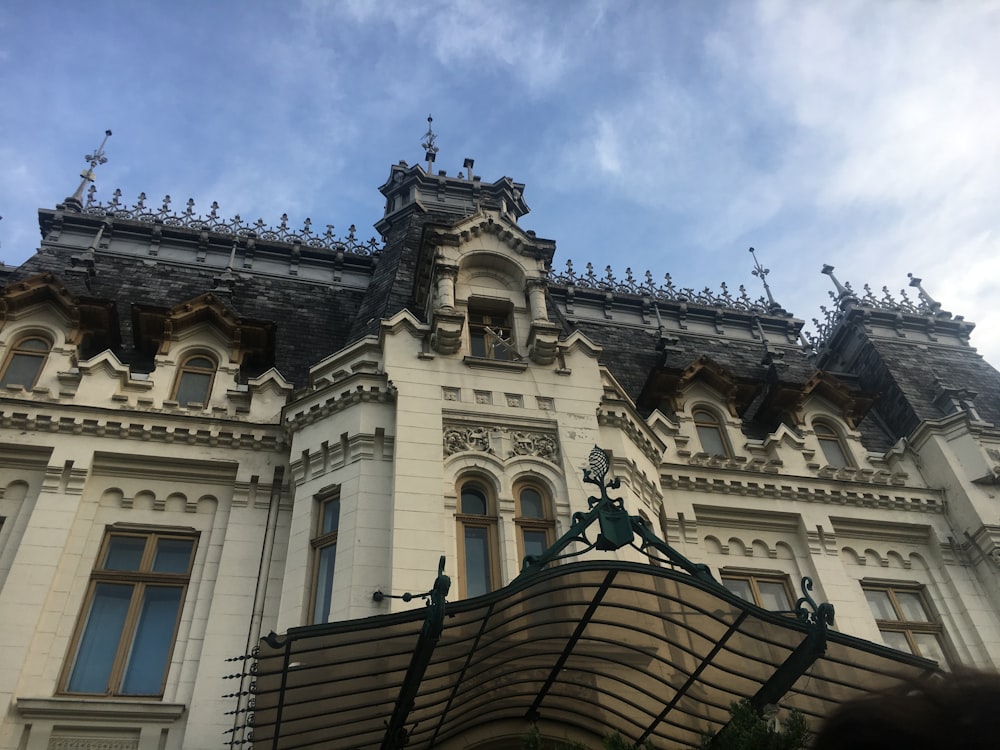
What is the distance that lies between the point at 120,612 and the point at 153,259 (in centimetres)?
1156

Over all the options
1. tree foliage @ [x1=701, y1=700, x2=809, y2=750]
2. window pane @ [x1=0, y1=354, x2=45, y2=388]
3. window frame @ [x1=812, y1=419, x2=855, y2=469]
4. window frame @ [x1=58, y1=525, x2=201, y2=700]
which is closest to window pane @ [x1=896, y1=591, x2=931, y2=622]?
window frame @ [x1=812, y1=419, x2=855, y2=469]

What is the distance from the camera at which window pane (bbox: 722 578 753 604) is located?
1541 centimetres

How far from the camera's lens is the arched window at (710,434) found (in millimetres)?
18203

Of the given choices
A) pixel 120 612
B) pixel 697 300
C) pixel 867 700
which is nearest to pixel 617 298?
pixel 697 300

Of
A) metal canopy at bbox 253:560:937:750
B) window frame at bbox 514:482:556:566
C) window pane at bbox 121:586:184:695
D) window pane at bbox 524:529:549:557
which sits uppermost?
window frame at bbox 514:482:556:566

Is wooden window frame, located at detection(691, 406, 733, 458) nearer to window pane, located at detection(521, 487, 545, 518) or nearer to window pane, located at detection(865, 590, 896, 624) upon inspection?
window pane, located at detection(865, 590, 896, 624)

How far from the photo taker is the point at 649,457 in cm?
1564

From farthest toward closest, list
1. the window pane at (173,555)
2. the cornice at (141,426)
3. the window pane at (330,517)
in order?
the cornice at (141,426)
the window pane at (173,555)
the window pane at (330,517)

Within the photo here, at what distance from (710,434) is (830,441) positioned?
9.98 ft

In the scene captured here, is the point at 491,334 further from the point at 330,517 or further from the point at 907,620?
the point at 907,620

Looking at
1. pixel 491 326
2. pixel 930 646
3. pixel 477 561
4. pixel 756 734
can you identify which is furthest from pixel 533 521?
pixel 930 646

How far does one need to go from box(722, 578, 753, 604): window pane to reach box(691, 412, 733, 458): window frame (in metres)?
3.03

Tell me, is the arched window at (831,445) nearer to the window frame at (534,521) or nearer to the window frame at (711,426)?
the window frame at (711,426)

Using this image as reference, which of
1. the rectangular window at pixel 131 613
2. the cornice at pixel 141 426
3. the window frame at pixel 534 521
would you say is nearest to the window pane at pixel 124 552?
the rectangular window at pixel 131 613
